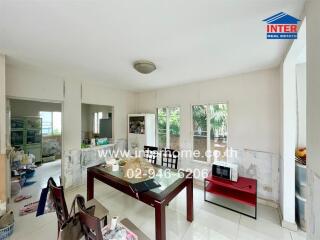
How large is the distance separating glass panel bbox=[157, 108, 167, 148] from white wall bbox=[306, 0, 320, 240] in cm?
322

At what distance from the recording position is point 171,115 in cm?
408

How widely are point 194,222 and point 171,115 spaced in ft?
8.29

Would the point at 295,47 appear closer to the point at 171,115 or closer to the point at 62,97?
the point at 171,115

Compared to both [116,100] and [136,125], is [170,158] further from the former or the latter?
[116,100]

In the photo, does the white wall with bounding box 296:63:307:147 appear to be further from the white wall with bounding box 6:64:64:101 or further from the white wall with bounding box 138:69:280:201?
the white wall with bounding box 6:64:64:101

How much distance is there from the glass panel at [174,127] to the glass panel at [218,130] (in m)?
0.89

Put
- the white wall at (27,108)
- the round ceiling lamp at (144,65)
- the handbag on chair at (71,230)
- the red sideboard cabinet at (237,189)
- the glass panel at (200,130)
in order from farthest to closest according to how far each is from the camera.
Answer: the white wall at (27,108), the glass panel at (200,130), the red sideboard cabinet at (237,189), the round ceiling lamp at (144,65), the handbag on chair at (71,230)

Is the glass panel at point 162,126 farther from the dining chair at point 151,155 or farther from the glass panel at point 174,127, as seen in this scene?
the dining chair at point 151,155

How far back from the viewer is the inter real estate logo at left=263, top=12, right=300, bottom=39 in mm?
1336

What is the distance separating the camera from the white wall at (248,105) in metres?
2.60

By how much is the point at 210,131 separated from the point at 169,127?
1.18m

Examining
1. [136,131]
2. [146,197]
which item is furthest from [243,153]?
[136,131]

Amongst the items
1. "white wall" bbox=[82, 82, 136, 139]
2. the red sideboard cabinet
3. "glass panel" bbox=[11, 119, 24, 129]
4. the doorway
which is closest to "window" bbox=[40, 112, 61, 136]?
the doorway

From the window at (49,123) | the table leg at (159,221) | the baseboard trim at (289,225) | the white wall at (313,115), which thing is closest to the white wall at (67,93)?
the table leg at (159,221)
